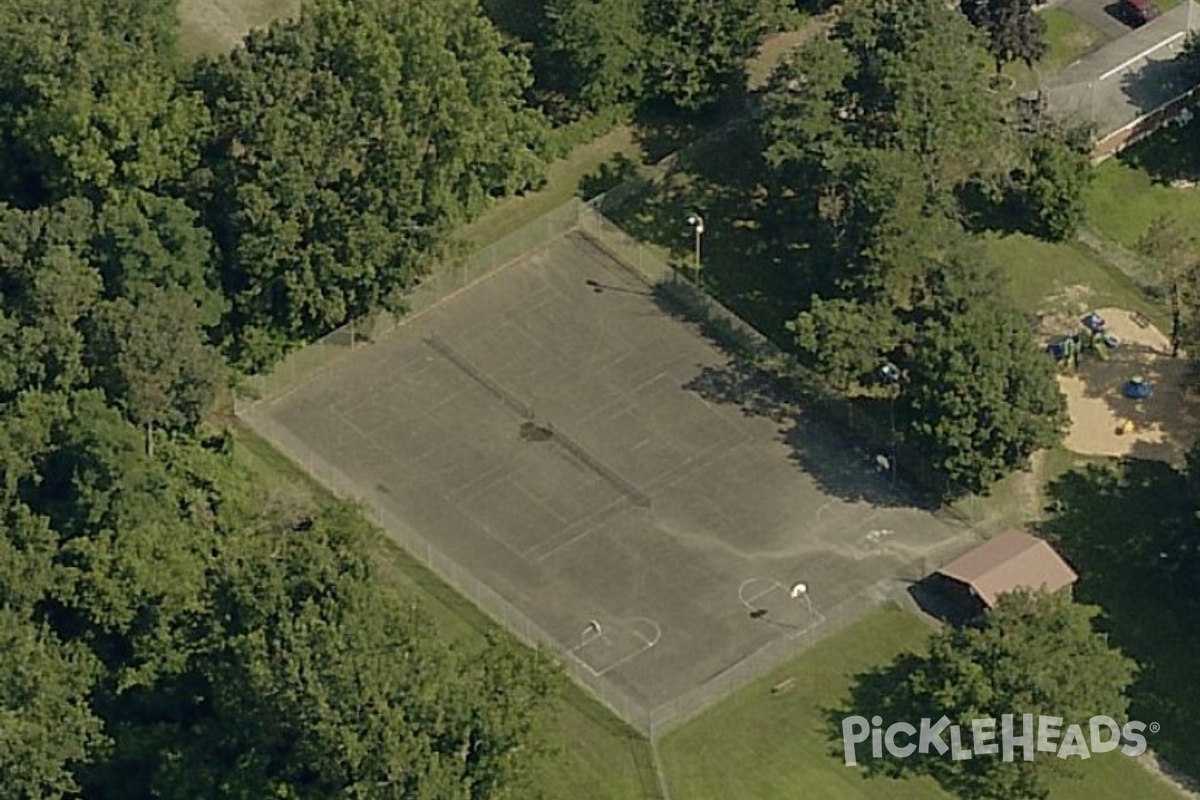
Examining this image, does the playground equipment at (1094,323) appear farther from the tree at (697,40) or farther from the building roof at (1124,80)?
the tree at (697,40)

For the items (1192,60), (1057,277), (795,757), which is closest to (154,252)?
(795,757)

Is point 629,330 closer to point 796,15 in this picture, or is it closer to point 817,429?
point 817,429

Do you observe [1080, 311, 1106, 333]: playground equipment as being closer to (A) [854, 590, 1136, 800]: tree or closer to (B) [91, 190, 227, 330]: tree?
(A) [854, 590, 1136, 800]: tree

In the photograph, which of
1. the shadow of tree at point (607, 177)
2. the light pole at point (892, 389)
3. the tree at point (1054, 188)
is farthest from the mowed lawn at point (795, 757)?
the shadow of tree at point (607, 177)

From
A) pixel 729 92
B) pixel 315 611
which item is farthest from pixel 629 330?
pixel 315 611

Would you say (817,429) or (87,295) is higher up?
(87,295)
